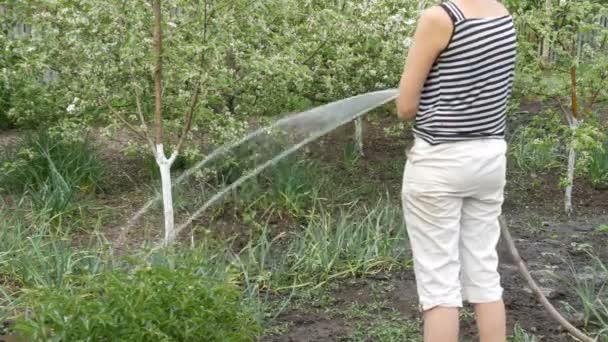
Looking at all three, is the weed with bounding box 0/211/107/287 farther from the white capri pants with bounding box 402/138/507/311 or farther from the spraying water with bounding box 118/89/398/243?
the white capri pants with bounding box 402/138/507/311

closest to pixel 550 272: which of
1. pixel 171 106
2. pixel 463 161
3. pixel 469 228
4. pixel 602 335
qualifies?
pixel 602 335

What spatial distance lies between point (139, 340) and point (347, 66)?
3585 millimetres

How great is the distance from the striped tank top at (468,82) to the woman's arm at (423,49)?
0.03 metres

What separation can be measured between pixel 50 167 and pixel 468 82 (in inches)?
147

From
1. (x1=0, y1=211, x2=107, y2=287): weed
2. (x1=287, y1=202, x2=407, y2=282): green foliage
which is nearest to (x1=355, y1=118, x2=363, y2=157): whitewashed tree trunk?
(x1=287, y1=202, x2=407, y2=282): green foliage

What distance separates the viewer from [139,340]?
2.79 meters

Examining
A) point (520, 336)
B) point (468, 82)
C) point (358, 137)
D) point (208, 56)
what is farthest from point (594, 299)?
point (358, 137)

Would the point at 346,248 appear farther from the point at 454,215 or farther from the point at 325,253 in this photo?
the point at 454,215

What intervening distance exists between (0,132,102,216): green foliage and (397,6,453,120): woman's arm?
328cm

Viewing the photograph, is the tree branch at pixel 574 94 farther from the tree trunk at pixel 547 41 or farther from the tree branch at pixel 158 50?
the tree branch at pixel 158 50

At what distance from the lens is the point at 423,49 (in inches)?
106

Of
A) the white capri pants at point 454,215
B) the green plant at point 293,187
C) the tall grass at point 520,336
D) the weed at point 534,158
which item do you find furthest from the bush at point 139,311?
the weed at point 534,158

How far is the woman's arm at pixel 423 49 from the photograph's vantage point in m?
2.67

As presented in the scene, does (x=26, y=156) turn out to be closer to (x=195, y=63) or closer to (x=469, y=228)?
(x=195, y=63)
